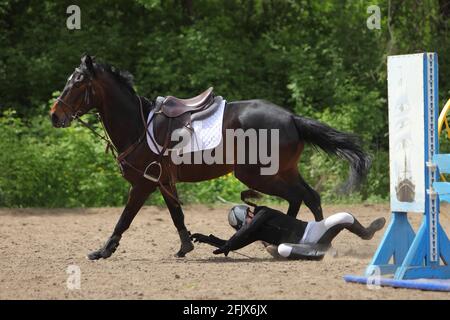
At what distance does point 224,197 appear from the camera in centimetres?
→ 1526

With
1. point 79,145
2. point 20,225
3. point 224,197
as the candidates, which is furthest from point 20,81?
point 20,225

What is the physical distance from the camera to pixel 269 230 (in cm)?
845

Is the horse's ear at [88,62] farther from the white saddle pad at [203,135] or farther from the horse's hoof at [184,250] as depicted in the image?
the horse's hoof at [184,250]

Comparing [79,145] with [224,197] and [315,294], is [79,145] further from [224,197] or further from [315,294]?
[315,294]

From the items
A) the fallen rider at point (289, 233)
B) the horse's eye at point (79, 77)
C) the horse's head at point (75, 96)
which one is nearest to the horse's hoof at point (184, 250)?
the fallen rider at point (289, 233)

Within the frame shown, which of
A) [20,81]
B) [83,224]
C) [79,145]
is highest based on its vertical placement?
[20,81]

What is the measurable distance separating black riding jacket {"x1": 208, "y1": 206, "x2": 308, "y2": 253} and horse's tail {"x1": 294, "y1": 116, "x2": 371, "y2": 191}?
2.71 feet

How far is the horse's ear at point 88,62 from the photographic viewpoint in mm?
8828

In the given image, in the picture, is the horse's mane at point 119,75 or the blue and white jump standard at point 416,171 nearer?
the blue and white jump standard at point 416,171

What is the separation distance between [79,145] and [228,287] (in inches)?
354

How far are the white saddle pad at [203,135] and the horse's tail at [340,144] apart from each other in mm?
797

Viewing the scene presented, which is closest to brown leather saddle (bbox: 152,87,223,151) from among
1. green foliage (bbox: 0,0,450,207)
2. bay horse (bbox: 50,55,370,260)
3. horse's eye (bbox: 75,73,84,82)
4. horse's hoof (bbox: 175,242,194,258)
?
bay horse (bbox: 50,55,370,260)

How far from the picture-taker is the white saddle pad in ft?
28.9

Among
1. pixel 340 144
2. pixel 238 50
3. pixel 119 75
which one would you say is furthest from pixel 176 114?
pixel 238 50
